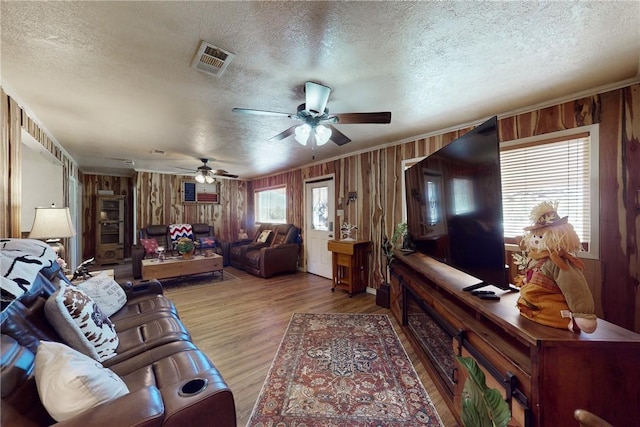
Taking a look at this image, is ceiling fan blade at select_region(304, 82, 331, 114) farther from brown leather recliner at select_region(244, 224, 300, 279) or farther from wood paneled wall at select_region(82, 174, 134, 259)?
wood paneled wall at select_region(82, 174, 134, 259)

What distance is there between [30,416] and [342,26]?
2.05m

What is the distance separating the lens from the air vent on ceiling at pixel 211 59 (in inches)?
58.0

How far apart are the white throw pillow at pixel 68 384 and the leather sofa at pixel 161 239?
4.43 metres

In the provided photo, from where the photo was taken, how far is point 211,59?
5.15ft

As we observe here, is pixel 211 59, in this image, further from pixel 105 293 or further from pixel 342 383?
pixel 342 383

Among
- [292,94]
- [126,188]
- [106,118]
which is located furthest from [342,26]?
[126,188]

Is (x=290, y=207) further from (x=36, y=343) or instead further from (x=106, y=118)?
(x=36, y=343)

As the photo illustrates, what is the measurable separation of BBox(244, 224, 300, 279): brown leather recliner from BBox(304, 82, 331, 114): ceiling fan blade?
3323mm

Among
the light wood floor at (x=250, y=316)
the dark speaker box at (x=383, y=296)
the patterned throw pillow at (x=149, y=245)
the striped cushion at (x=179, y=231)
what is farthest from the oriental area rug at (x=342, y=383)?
the striped cushion at (x=179, y=231)

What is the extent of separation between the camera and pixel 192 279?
4.59 metres

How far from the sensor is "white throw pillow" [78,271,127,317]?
187 cm

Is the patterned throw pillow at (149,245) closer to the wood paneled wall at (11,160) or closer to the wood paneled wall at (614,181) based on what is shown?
the wood paneled wall at (11,160)

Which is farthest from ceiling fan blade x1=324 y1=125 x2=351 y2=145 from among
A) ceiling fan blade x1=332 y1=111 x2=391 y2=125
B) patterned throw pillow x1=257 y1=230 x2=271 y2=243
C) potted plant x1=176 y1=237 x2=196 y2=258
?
patterned throw pillow x1=257 y1=230 x2=271 y2=243

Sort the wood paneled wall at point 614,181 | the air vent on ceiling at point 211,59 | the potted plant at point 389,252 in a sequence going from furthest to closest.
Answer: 1. the potted plant at point 389,252
2. the wood paneled wall at point 614,181
3. the air vent on ceiling at point 211,59
